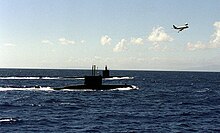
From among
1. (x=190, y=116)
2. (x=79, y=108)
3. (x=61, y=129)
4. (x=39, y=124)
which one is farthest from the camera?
(x=79, y=108)

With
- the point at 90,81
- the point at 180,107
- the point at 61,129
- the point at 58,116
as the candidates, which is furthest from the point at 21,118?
the point at 90,81

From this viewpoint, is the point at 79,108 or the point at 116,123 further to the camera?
the point at 79,108

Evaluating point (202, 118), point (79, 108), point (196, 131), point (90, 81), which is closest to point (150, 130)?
point (196, 131)

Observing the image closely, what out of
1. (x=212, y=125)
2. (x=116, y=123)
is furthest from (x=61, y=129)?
(x=212, y=125)

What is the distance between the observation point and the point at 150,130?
4766 centimetres

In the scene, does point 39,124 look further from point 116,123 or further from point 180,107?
point 180,107

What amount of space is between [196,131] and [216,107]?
2659cm

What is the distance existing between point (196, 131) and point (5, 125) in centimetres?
2183

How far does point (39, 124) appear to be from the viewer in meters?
50.6

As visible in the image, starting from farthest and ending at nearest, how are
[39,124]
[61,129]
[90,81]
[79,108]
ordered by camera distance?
[90,81] → [79,108] → [39,124] → [61,129]

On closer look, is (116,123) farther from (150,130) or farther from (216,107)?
(216,107)

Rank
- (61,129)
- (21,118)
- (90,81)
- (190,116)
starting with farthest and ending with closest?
1. (90,81)
2. (190,116)
3. (21,118)
4. (61,129)

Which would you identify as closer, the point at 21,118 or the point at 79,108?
the point at 21,118

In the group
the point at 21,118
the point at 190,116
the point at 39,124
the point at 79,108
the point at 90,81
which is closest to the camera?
the point at 39,124
